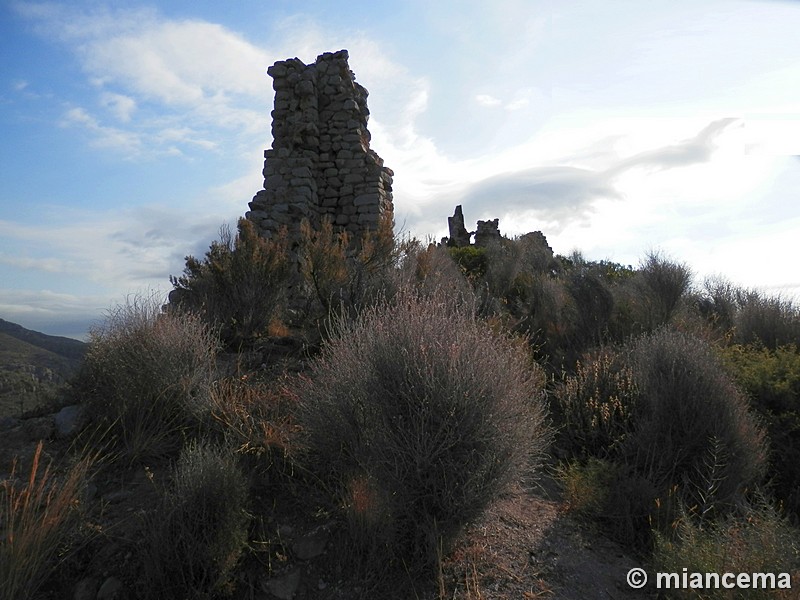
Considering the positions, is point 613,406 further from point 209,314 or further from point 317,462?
point 209,314

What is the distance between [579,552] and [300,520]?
6.90 feet

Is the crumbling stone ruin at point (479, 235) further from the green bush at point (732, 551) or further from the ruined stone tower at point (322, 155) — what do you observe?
the green bush at point (732, 551)

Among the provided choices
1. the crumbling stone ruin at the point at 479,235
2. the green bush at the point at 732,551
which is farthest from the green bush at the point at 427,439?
the crumbling stone ruin at the point at 479,235

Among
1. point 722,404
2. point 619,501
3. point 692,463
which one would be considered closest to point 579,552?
point 619,501

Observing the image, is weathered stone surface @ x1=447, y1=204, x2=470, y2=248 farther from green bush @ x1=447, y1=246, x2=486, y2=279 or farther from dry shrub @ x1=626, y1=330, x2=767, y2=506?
dry shrub @ x1=626, y1=330, x2=767, y2=506

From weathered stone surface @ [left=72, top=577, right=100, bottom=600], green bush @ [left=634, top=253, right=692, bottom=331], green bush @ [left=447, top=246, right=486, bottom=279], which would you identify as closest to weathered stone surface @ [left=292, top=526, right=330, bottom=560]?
weathered stone surface @ [left=72, top=577, right=100, bottom=600]

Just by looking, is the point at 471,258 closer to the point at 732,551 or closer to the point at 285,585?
the point at 732,551

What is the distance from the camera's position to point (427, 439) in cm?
388

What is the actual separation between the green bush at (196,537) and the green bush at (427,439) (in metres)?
0.79

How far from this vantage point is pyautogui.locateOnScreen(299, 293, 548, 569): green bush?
3.90 m

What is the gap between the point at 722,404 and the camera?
→ 5.24 metres

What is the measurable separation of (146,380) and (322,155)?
322 inches

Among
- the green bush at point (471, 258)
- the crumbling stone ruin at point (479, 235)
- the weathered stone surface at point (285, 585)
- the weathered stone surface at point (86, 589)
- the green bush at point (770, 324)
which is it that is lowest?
the weathered stone surface at point (285, 585)

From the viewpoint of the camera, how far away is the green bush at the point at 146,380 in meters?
5.43
